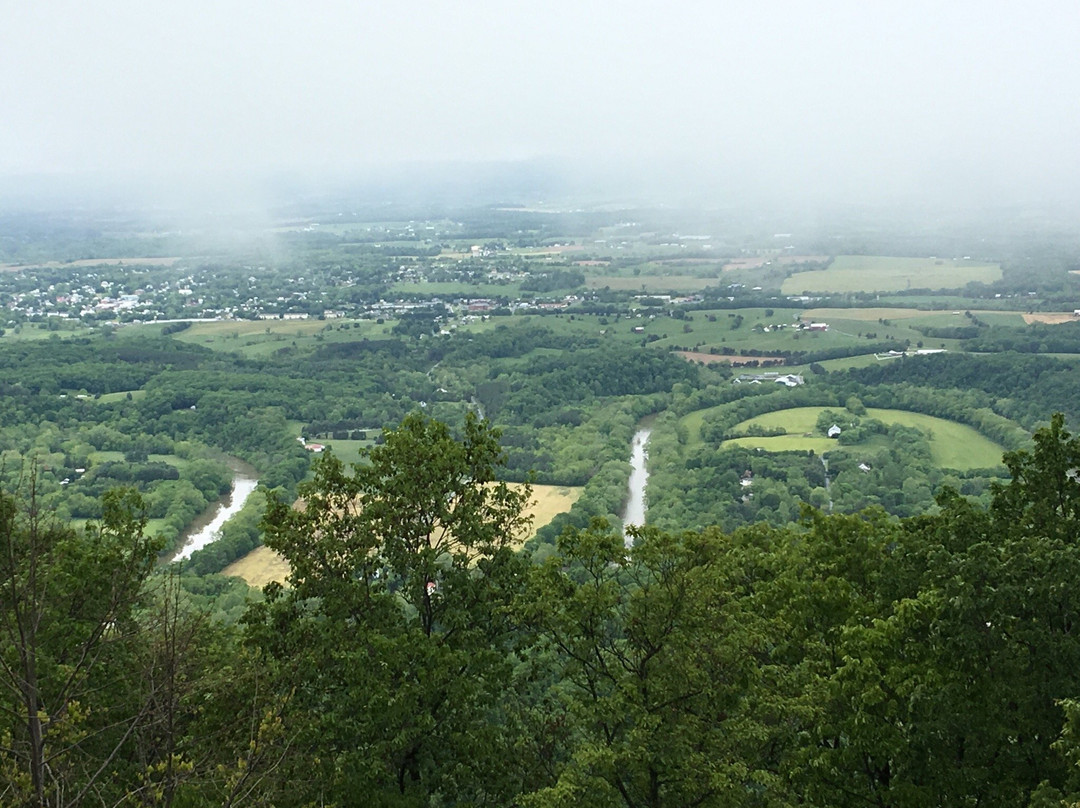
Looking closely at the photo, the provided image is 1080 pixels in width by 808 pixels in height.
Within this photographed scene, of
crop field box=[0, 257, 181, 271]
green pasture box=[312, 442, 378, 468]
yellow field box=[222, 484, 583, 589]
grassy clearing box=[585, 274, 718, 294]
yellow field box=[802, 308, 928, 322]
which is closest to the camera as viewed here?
yellow field box=[222, 484, 583, 589]

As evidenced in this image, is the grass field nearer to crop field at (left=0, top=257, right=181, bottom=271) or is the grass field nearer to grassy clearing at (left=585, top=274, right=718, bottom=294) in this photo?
grassy clearing at (left=585, top=274, right=718, bottom=294)

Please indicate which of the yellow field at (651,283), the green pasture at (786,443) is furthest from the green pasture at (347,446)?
the yellow field at (651,283)

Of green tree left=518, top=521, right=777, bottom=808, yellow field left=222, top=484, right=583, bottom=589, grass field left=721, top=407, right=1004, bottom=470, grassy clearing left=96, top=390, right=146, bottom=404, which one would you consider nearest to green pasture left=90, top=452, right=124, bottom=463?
grassy clearing left=96, top=390, right=146, bottom=404

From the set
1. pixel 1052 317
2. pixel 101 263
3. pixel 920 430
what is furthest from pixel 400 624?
pixel 101 263

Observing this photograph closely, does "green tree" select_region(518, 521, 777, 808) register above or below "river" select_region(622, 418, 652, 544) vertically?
above

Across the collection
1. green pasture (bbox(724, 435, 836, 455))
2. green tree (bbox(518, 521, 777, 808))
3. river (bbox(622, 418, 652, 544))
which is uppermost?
green tree (bbox(518, 521, 777, 808))

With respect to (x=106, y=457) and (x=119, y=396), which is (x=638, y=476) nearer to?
(x=106, y=457)

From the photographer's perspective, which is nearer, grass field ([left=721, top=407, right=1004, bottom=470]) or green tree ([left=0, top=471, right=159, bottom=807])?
green tree ([left=0, top=471, right=159, bottom=807])
